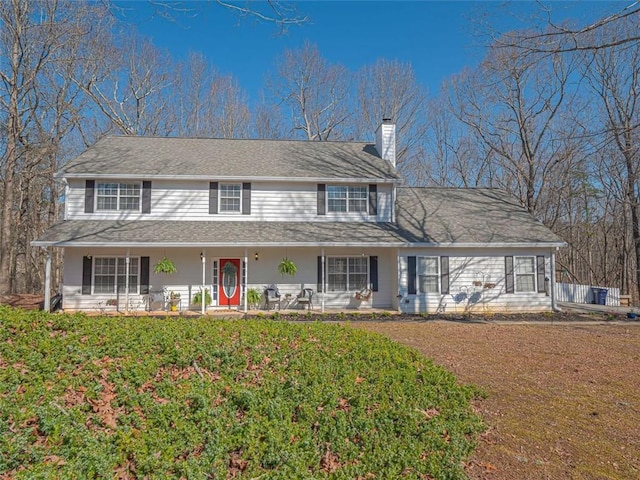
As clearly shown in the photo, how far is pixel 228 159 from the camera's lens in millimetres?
16344

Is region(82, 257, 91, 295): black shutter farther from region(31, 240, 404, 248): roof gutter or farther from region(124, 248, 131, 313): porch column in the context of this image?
region(31, 240, 404, 248): roof gutter

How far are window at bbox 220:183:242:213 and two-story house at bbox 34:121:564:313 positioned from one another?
0.12 feet

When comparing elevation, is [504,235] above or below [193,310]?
above

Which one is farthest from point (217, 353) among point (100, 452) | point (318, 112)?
point (318, 112)

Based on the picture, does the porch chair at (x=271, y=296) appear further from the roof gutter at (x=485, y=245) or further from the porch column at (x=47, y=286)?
the porch column at (x=47, y=286)

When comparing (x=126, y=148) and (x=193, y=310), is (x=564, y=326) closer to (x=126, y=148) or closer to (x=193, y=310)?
(x=193, y=310)

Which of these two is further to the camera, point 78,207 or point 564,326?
point 78,207

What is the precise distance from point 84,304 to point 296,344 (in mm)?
10637

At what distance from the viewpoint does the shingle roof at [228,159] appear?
49.2 feet

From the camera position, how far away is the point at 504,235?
15297 millimetres

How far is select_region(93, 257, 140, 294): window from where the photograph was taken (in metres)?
14.0

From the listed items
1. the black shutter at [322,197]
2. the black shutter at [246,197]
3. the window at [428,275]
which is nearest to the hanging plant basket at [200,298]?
the black shutter at [246,197]

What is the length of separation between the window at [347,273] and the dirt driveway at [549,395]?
410 centimetres

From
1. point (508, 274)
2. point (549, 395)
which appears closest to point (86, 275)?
point (549, 395)
